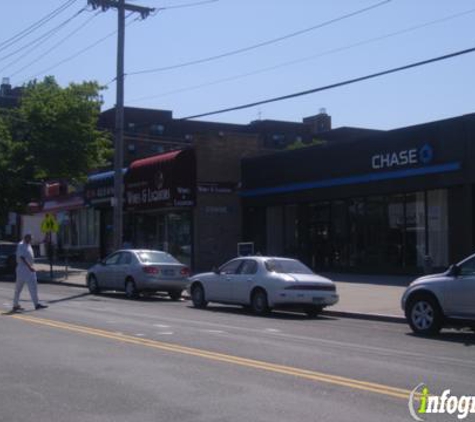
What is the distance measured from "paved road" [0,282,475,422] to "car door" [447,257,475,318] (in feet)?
1.75

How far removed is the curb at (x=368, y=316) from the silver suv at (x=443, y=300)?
7.85 ft

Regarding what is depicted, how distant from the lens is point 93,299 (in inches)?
885

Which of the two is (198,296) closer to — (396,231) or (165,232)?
(396,231)

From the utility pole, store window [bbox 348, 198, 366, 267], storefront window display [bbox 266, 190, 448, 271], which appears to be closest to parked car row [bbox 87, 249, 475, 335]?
the utility pole

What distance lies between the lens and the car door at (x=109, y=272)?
2391 centimetres

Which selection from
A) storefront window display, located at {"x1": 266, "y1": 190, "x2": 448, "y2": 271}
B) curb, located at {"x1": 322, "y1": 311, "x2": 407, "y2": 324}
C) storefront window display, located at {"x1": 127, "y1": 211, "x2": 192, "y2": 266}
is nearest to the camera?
curb, located at {"x1": 322, "y1": 311, "x2": 407, "y2": 324}

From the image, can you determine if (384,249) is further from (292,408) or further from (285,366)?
(292,408)

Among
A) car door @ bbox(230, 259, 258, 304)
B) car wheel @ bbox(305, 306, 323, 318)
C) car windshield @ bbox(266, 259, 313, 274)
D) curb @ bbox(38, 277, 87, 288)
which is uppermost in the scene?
car windshield @ bbox(266, 259, 313, 274)

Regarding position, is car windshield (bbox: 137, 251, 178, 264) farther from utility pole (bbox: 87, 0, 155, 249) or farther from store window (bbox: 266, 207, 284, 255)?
store window (bbox: 266, 207, 284, 255)

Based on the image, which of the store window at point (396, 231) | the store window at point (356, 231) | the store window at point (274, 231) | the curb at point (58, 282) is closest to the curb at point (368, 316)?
the store window at point (396, 231)

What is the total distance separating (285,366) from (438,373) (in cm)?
191

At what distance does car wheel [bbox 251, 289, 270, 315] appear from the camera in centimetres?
1794

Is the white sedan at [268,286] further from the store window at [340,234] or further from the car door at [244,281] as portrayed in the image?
the store window at [340,234]

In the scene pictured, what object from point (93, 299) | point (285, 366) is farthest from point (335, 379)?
point (93, 299)
